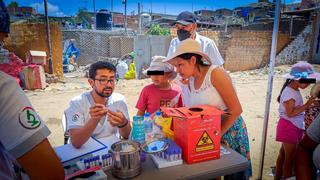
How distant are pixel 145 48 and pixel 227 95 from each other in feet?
28.0

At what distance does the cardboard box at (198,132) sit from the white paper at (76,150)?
579 millimetres

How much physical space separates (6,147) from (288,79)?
108 inches

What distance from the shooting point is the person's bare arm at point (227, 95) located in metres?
1.81

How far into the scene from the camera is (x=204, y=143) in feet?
4.90

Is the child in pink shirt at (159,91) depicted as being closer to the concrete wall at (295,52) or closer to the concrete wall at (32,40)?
the concrete wall at (32,40)

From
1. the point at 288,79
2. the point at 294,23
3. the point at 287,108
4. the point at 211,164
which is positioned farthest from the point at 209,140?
the point at 294,23

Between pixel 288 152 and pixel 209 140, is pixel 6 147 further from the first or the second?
pixel 288 152

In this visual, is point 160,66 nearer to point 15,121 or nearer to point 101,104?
point 101,104

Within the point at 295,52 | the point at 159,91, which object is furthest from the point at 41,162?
the point at 295,52

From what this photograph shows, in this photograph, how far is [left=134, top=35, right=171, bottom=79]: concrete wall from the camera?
9945 millimetres

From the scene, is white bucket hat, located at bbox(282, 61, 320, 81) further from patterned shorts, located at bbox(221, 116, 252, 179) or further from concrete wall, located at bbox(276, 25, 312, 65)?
concrete wall, located at bbox(276, 25, 312, 65)

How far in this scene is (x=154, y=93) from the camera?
268cm

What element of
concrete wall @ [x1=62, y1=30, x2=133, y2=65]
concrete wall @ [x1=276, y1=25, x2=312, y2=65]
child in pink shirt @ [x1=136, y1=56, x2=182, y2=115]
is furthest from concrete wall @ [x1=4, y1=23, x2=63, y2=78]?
concrete wall @ [x1=276, y1=25, x2=312, y2=65]

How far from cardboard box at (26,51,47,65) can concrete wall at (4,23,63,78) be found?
429mm
